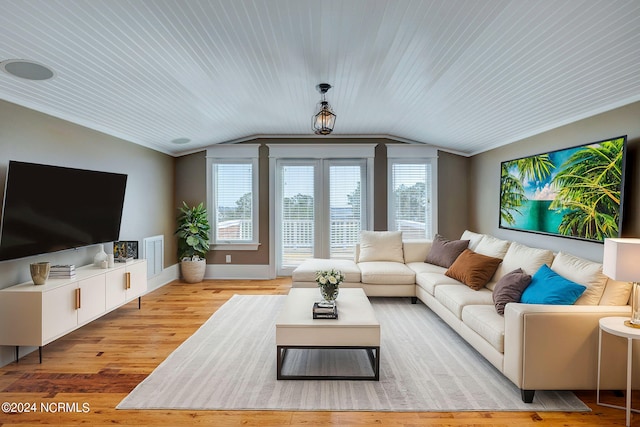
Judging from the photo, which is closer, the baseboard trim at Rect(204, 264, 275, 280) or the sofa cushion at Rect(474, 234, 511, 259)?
the sofa cushion at Rect(474, 234, 511, 259)

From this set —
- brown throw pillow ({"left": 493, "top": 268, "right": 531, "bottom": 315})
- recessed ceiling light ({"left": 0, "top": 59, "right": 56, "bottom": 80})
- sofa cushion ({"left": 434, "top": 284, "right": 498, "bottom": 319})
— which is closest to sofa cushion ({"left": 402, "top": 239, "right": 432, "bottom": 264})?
sofa cushion ({"left": 434, "top": 284, "right": 498, "bottom": 319})

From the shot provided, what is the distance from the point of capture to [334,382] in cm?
267

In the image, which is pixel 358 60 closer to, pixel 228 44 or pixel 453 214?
pixel 228 44

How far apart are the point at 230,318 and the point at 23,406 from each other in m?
1.99

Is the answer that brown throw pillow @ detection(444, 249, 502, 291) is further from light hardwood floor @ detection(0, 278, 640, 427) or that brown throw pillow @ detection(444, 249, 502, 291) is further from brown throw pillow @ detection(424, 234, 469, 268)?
light hardwood floor @ detection(0, 278, 640, 427)

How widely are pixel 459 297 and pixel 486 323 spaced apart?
0.64 metres

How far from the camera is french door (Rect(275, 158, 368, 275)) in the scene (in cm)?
636

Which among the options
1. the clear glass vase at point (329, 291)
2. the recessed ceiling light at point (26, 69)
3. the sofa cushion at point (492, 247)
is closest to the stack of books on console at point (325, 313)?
the clear glass vase at point (329, 291)

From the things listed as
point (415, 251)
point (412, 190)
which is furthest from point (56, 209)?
point (412, 190)

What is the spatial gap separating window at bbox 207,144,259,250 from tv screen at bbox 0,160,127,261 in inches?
85.8

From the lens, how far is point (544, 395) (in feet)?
8.25

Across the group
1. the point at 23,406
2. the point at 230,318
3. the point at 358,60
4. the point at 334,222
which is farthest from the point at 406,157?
the point at 23,406

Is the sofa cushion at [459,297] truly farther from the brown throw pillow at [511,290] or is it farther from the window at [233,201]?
the window at [233,201]

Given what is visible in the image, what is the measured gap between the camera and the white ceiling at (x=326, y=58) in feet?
7.34
